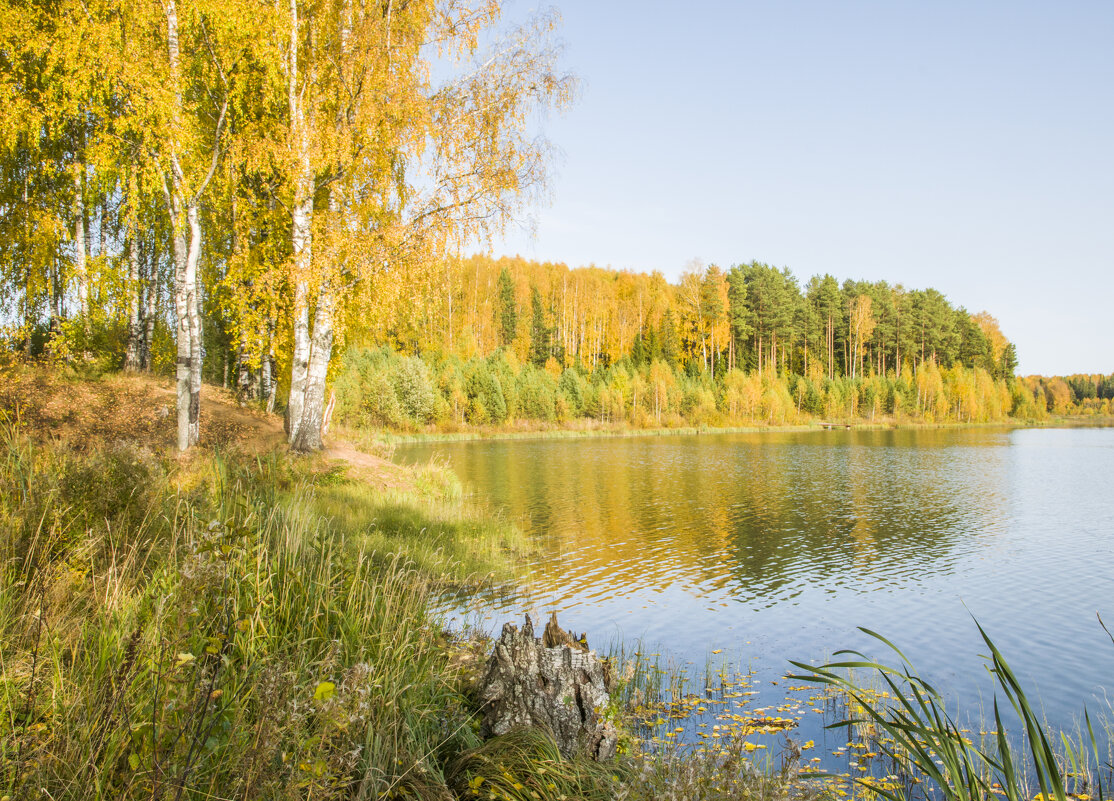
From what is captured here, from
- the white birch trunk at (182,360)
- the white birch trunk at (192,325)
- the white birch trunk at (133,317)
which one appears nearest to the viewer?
the white birch trunk at (182,360)

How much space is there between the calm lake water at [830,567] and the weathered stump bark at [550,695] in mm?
2297

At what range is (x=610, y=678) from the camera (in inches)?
170

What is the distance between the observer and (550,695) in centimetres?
387

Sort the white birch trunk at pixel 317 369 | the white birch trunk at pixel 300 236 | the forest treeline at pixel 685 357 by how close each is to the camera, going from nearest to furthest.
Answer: the white birch trunk at pixel 300 236 < the white birch trunk at pixel 317 369 < the forest treeline at pixel 685 357

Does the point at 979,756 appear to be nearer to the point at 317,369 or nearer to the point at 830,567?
the point at 830,567

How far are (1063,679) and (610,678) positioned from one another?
522cm

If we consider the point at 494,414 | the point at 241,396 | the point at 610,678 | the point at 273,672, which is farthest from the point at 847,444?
the point at 273,672

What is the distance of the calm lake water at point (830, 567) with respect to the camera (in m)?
7.21

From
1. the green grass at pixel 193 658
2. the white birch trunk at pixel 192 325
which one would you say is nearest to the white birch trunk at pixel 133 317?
the white birch trunk at pixel 192 325

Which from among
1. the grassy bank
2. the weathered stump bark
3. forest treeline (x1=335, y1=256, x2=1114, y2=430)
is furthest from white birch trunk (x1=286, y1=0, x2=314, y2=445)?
forest treeline (x1=335, y1=256, x2=1114, y2=430)

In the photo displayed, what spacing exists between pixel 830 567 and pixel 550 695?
845 centimetres

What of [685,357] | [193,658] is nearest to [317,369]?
[193,658]

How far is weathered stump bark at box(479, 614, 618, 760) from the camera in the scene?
12.5 ft

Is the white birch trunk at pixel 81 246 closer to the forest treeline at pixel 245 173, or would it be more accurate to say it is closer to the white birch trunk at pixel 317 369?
the forest treeline at pixel 245 173
